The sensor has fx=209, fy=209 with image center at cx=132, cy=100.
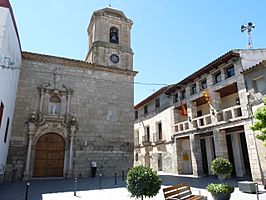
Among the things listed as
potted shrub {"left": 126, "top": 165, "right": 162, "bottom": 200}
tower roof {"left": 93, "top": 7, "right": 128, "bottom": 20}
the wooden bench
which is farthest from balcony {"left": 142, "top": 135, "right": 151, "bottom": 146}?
potted shrub {"left": 126, "top": 165, "right": 162, "bottom": 200}

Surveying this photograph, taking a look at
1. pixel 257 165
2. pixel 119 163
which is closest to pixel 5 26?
pixel 119 163

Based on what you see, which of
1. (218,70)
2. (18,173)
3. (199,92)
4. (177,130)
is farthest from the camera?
(177,130)

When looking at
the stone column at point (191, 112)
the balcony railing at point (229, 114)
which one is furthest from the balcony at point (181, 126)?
the balcony railing at point (229, 114)

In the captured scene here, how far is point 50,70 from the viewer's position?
1477 centimetres

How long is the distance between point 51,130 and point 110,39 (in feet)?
30.3

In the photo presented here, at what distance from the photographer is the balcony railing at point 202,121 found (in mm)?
15163

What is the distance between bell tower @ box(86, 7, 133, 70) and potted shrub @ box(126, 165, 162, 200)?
12288mm

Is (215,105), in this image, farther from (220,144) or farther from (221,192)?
(221,192)

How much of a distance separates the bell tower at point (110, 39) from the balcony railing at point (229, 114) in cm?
807

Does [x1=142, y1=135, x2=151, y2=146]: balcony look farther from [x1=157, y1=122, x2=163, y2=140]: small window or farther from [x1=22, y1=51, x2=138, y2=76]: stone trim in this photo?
[x1=22, y1=51, x2=138, y2=76]: stone trim

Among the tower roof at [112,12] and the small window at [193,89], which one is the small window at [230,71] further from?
the tower roof at [112,12]

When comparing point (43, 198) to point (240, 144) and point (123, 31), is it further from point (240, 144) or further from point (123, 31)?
point (123, 31)

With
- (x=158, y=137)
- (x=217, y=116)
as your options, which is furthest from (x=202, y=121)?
(x=158, y=137)

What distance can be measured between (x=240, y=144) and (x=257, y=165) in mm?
4044
